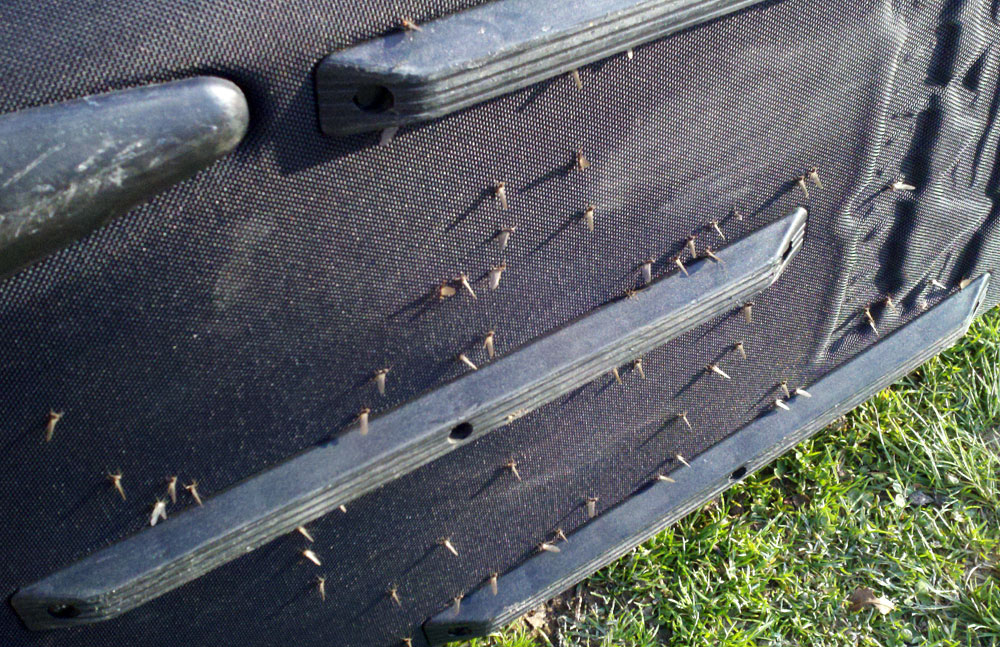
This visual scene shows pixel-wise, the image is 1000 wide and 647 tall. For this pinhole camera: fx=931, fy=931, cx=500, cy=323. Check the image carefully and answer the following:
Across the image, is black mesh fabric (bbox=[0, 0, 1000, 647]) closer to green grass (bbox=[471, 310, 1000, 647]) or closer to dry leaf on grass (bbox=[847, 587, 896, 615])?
green grass (bbox=[471, 310, 1000, 647])

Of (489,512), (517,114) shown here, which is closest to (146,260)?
(517,114)

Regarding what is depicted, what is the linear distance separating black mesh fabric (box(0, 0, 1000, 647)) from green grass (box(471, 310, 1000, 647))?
302 millimetres

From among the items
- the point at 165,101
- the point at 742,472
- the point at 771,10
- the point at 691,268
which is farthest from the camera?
the point at 742,472

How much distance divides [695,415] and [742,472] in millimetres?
227

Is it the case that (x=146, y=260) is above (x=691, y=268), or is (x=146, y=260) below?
above

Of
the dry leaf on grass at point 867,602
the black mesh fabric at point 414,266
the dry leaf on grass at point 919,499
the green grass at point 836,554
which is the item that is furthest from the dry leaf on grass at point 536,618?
the dry leaf on grass at point 919,499

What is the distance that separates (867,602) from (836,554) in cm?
12

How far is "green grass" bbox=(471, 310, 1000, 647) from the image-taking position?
6.01 feet

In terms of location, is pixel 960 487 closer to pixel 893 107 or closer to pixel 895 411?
pixel 895 411

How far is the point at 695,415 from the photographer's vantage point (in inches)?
66.8

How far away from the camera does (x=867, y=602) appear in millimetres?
1860

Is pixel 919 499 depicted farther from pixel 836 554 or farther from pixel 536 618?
pixel 536 618

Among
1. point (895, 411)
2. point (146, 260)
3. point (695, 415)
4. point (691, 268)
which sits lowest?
point (895, 411)

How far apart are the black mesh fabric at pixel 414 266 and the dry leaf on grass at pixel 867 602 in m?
0.45
